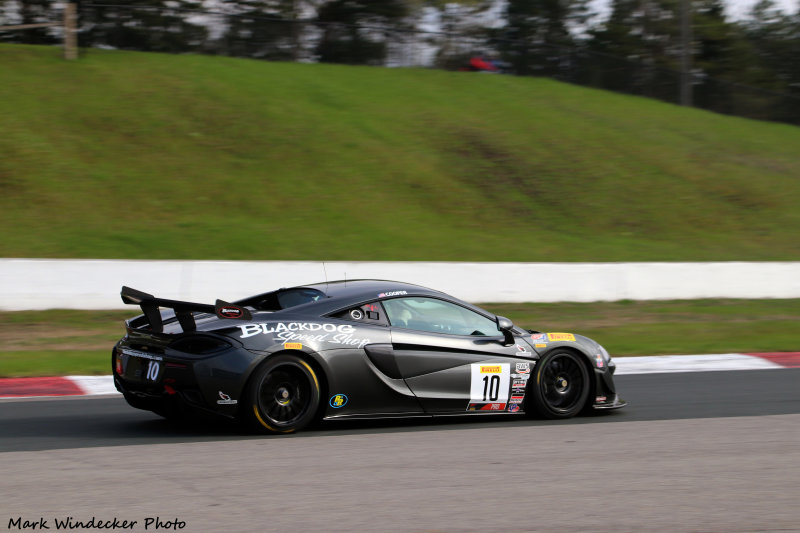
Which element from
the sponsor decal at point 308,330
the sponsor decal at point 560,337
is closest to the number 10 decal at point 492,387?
the sponsor decal at point 560,337

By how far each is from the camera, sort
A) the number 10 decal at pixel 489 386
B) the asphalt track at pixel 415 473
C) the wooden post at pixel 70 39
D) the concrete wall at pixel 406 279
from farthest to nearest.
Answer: the wooden post at pixel 70 39, the concrete wall at pixel 406 279, the number 10 decal at pixel 489 386, the asphalt track at pixel 415 473

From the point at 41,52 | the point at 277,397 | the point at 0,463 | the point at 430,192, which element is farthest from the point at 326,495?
the point at 41,52

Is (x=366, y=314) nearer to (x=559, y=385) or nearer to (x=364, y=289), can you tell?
(x=364, y=289)

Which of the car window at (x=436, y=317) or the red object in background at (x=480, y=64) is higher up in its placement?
the red object in background at (x=480, y=64)

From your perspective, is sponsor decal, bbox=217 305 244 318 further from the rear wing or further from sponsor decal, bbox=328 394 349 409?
sponsor decal, bbox=328 394 349 409

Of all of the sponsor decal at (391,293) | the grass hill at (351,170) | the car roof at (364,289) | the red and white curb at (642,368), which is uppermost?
the grass hill at (351,170)

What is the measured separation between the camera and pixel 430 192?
2400cm

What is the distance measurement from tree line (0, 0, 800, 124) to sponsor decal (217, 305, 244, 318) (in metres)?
27.7

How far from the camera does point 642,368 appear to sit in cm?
1093

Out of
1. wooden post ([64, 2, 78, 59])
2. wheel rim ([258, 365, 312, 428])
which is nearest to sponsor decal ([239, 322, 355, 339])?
wheel rim ([258, 365, 312, 428])

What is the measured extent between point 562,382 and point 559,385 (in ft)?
0.12

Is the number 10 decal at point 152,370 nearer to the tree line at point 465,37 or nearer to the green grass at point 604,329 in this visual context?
the green grass at point 604,329

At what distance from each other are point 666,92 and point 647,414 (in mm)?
33152

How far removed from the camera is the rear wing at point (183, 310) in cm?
617
